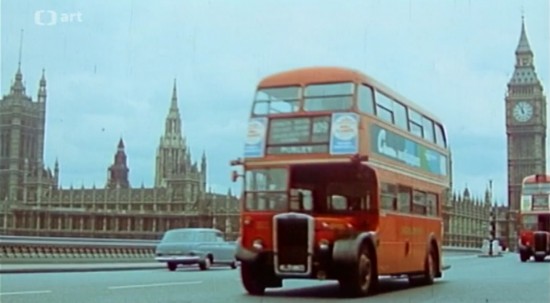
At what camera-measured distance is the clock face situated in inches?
4739

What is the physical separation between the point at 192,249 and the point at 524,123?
104 meters

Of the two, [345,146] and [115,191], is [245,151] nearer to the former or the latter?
[345,146]

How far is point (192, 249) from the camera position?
25562 millimetres

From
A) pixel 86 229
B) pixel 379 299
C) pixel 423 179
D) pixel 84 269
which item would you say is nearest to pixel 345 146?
pixel 379 299

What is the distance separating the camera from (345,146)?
12438 mm

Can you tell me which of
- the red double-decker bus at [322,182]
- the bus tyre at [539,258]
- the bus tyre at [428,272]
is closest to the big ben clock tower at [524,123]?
the bus tyre at [539,258]

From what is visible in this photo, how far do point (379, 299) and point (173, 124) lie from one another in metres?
95.8

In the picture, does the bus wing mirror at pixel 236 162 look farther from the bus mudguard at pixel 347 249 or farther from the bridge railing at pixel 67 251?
the bridge railing at pixel 67 251

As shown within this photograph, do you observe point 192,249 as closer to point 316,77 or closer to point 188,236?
point 188,236

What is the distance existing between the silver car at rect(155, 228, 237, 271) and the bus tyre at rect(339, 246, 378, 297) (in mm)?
12406

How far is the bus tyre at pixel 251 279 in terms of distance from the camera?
509 inches

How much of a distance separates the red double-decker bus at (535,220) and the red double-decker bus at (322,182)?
21.0 metres

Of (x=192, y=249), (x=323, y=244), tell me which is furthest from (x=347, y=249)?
(x=192, y=249)

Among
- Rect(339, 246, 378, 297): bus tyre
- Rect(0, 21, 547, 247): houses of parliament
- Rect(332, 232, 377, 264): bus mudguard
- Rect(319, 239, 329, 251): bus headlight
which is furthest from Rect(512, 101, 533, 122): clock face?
Rect(319, 239, 329, 251): bus headlight
